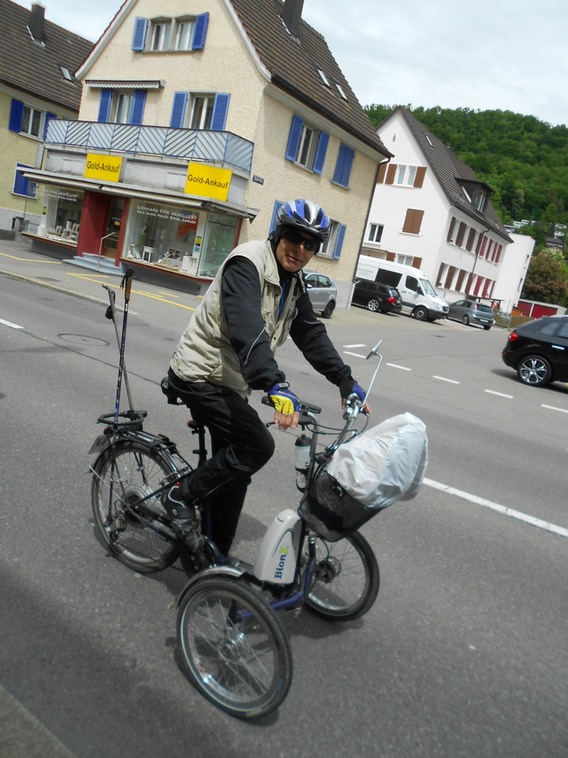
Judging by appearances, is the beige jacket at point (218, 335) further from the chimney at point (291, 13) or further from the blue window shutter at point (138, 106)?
the chimney at point (291, 13)

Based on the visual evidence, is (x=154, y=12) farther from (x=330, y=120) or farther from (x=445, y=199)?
(x=445, y=199)

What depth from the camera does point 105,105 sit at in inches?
1042

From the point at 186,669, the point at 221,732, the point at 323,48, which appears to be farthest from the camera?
the point at 323,48

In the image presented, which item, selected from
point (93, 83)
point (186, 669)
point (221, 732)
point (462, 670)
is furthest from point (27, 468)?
point (93, 83)

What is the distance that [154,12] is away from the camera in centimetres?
2448

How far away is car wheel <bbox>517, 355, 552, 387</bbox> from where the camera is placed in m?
14.5

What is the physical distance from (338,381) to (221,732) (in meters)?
1.67

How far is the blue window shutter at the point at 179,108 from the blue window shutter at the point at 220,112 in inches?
58.1

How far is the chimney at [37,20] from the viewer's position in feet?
113

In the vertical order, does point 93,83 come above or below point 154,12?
below

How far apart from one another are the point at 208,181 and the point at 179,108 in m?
4.34

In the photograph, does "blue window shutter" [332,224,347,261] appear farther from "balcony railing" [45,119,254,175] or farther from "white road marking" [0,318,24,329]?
"white road marking" [0,318,24,329]

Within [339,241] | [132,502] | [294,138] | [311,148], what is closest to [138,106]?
[294,138]

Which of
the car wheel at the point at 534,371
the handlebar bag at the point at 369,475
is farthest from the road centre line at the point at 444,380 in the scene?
the handlebar bag at the point at 369,475
